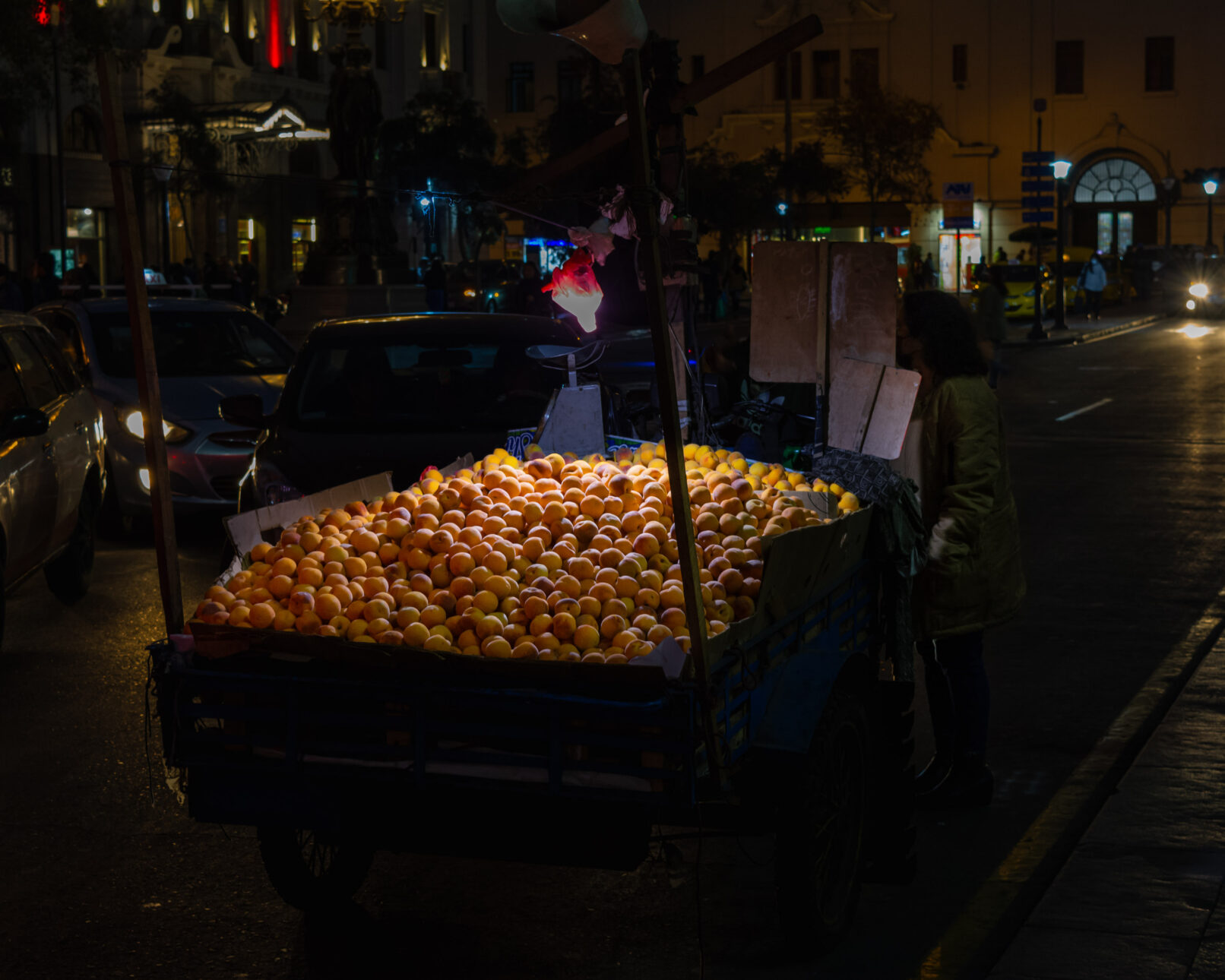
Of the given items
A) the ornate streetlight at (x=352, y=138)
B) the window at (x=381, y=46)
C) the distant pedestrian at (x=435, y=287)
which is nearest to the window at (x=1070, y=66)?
the window at (x=381, y=46)

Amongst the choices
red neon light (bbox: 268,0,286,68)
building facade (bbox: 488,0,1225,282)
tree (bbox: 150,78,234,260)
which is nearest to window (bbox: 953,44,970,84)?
building facade (bbox: 488,0,1225,282)

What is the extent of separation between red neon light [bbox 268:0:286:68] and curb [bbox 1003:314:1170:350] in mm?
28594

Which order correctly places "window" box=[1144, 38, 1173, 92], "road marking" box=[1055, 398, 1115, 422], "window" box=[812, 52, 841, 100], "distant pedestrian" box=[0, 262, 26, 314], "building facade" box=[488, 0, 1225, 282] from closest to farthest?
"distant pedestrian" box=[0, 262, 26, 314], "road marking" box=[1055, 398, 1115, 422], "building facade" box=[488, 0, 1225, 282], "window" box=[1144, 38, 1173, 92], "window" box=[812, 52, 841, 100]

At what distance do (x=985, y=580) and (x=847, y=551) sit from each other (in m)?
1.00

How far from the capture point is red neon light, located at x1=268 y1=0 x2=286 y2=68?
55781 mm

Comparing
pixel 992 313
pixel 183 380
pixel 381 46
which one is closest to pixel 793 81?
pixel 381 46

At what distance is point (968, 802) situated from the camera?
6.05 meters

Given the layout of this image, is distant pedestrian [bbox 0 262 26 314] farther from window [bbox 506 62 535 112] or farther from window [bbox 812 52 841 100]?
window [bbox 506 62 535 112]

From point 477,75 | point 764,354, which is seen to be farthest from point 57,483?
point 477,75

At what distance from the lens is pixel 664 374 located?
12.6ft

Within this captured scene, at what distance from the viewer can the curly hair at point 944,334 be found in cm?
586

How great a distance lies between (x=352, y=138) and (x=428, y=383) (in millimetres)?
16425

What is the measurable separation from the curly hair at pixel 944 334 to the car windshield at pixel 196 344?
8.49 metres

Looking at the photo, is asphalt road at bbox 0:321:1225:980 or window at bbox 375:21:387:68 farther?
window at bbox 375:21:387:68
